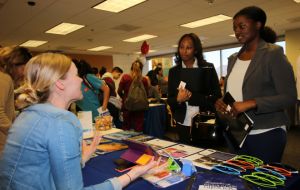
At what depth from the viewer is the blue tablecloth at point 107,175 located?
99 cm

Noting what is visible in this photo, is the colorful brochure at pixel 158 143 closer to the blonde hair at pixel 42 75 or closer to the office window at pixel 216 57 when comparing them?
the blonde hair at pixel 42 75

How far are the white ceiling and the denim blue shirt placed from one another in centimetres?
417

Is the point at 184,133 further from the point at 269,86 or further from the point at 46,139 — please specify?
the point at 46,139

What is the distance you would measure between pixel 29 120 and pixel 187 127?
1183 mm

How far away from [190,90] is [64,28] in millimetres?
5845

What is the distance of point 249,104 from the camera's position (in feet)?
4.23

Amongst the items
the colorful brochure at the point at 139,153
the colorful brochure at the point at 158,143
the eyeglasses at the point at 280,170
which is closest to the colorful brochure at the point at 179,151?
the colorful brochure at the point at 158,143

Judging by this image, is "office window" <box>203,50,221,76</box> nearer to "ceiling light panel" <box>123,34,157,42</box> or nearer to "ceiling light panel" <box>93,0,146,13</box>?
"ceiling light panel" <box>123,34,157,42</box>

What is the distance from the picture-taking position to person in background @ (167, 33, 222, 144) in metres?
1.76

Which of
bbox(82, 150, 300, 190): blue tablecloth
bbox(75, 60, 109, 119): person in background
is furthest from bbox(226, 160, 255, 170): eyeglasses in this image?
bbox(75, 60, 109, 119): person in background

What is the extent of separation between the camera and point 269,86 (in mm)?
1349

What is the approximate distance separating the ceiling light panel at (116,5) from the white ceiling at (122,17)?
16 cm

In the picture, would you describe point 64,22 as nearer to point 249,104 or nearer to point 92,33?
point 92,33

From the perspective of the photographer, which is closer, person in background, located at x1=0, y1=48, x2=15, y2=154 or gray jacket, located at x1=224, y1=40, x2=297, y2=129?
gray jacket, located at x1=224, y1=40, x2=297, y2=129
